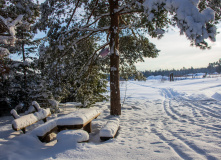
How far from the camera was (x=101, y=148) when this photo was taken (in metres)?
3.45

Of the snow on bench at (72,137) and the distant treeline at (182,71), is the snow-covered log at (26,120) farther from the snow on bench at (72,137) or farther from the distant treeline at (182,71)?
the distant treeline at (182,71)

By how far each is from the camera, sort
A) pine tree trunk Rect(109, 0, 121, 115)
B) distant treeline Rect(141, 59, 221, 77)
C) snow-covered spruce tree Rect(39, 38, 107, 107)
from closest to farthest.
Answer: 1. pine tree trunk Rect(109, 0, 121, 115)
2. snow-covered spruce tree Rect(39, 38, 107, 107)
3. distant treeline Rect(141, 59, 221, 77)

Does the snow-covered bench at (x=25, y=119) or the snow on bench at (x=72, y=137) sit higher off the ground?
the snow-covered bench at (x=25, y=119)

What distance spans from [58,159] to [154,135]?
2720 millimetres

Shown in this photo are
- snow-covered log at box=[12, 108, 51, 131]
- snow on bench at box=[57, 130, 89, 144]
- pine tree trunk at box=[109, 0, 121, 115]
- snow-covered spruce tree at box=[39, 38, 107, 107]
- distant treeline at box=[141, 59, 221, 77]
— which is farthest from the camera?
distant treeline at box=[141, 59, 221, 77]

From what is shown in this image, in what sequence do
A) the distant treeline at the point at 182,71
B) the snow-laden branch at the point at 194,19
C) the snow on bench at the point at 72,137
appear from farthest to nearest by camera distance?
the distant treeline at the point at 182,71
the snow on bench at the point at 72,137
the snow-laden branch at the point at 194,19

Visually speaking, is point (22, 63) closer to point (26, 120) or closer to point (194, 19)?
point (26, 120)

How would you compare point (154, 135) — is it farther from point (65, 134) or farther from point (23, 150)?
point (23, 150)

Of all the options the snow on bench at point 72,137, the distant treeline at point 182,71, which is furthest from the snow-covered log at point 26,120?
the distant treeline at point 182,71

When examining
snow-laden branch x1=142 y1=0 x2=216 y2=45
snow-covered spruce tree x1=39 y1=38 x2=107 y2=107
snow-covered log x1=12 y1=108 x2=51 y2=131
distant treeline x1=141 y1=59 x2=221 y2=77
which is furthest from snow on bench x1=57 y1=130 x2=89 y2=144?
distant treeline x1=141 y1=59 x2=221 y2=77

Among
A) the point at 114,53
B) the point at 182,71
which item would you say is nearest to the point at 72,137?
the point at 114,53

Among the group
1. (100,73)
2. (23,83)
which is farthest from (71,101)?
(23,83)

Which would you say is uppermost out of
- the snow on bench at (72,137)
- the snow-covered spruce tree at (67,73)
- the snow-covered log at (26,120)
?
the snow-covered spruce tree at (67,73)

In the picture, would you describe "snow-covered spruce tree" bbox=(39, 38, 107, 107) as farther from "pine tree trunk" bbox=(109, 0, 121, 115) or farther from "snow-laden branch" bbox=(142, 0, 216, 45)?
"snow-laden branch" bbox=(142, 0, 216, 45)
